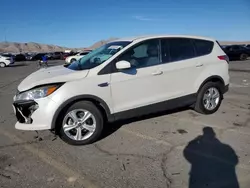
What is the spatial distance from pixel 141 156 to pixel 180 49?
2.68 meters

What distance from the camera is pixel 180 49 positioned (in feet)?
19.9

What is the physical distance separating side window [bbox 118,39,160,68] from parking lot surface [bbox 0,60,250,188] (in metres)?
1.28

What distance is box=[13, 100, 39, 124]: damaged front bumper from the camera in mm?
4699

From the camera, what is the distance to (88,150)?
15.4 feet

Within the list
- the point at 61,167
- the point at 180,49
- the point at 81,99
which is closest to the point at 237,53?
the point at 180,49

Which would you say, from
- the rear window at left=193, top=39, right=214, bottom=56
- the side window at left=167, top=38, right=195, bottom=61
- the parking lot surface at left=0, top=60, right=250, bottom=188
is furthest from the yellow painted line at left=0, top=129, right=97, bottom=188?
the rear window at left=193, top=39, right=214, bottom=56

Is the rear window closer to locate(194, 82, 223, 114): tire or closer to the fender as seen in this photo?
locate(194, 82, 223, 114): tire

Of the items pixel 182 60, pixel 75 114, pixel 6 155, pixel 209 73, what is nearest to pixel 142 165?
pixel 75 114

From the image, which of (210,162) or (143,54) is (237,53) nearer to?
(143,54)

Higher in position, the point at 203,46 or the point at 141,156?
the point at 203,46

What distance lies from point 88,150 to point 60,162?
58cm

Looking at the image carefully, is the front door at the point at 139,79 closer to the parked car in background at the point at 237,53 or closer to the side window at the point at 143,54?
the side window at the point at 143,54

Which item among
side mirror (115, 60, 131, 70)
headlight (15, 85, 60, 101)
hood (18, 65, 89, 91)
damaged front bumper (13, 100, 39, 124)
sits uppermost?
side mirror (115, 60, 131, 70)

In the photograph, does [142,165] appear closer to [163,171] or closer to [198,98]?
[163,171]
